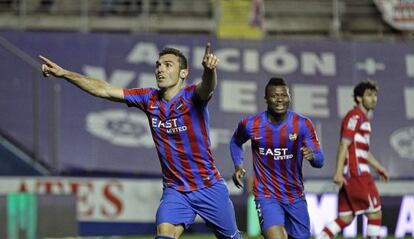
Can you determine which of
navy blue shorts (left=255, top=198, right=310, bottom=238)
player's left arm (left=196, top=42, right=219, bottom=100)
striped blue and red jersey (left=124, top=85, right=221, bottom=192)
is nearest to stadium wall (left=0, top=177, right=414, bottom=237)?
navy blue shorts (left=255, top=198, right=310, bottom=238)

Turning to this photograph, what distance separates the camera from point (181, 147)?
29.0 ft

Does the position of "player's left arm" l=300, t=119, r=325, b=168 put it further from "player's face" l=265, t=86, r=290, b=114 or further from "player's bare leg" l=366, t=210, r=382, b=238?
"player's bare leg" l=366, t=210, r=382, b=238

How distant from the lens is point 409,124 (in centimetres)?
2034

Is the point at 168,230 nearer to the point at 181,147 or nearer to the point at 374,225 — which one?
the point at 181,147

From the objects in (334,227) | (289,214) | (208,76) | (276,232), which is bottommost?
(334,227)

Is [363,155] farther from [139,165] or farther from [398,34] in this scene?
[398,34]

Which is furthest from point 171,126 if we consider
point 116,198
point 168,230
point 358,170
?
point 116,198

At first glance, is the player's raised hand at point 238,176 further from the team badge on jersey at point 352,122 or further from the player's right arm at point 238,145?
the team badge on jersey at point 352,122

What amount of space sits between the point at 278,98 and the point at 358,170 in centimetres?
344

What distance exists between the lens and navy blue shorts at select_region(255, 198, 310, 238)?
9.70 m

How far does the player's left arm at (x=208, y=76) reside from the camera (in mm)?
7980

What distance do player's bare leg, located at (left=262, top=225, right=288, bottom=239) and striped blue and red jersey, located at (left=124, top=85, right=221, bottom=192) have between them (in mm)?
934

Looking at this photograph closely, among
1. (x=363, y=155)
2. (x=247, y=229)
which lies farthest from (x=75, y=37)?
(x=363, y=155)

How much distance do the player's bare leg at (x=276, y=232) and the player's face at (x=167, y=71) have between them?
175cm
